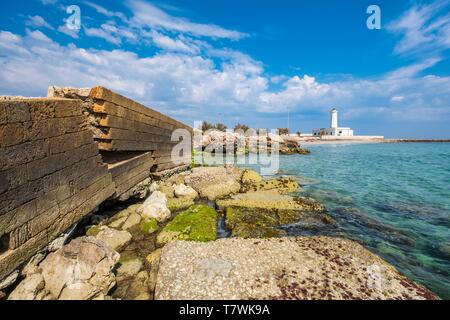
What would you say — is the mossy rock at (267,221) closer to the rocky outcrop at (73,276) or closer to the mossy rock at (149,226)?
the mossy rock at (149,226)

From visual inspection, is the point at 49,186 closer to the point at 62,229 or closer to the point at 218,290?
the point at 62,229

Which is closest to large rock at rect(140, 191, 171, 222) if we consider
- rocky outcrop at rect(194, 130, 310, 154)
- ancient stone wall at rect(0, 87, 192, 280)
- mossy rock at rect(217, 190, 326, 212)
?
ancient stone wall at rect(0, 87, 192, 280)

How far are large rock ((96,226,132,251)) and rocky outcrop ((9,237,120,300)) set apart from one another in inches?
72.5

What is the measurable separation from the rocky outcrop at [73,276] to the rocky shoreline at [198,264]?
2 centimetres

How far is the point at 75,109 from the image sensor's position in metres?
6.63

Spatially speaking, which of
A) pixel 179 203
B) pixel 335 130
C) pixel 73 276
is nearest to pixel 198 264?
pixel 73 276

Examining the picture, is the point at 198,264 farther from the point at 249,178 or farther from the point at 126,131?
the point at 249,178

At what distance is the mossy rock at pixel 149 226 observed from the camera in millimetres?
8539

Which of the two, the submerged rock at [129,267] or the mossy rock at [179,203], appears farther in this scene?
the mossy rock at [179,203]

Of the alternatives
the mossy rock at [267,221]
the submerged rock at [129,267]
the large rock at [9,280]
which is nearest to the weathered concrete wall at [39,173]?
the large rock at [9,280]

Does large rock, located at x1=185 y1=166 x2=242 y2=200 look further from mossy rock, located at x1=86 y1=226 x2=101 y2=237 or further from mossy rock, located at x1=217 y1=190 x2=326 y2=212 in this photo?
mossy rock, located at x1=86 y1=226 x2=101 y2=237
